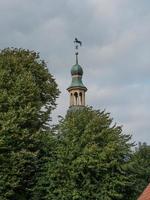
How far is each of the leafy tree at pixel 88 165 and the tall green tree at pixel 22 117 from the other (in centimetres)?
134

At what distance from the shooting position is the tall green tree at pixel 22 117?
4116cm

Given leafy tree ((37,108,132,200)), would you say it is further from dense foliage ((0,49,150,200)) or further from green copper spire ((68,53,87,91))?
green copper spire ((68,53,87,91))

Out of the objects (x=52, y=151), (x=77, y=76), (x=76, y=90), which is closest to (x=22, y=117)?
(x=52, y=151)

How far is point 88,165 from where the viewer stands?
42.7m

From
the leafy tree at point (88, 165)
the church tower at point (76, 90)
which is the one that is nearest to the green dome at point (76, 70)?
the church tower at point (76, 90)

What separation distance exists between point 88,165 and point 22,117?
5.74 meters

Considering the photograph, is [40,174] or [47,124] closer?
[40,174]

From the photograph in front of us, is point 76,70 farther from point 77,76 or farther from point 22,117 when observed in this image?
point 22,117

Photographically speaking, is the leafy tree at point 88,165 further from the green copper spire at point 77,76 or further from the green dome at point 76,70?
the green dome at point 76,70

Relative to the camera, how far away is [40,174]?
43.7 meters

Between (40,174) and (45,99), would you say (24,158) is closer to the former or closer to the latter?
(40,174)

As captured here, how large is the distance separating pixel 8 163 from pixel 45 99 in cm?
846

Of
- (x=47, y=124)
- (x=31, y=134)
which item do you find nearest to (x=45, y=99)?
(x=47, y=124)

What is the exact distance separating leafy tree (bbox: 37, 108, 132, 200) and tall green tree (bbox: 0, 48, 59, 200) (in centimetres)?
134
